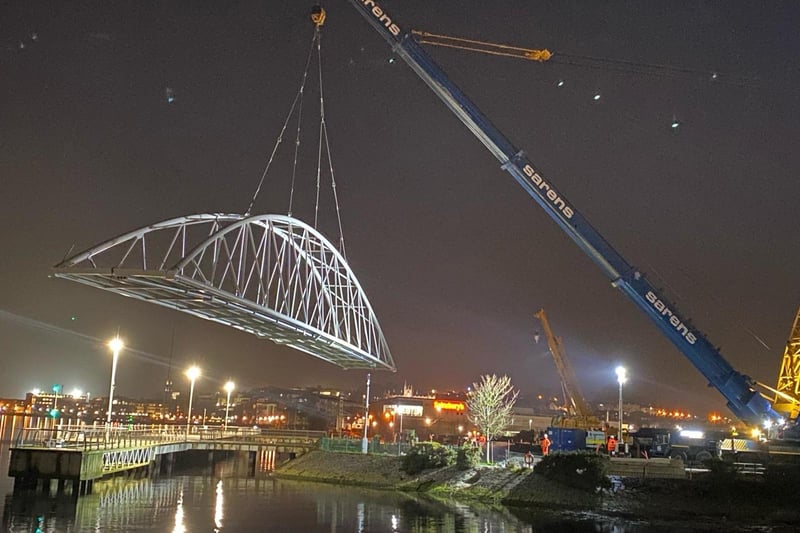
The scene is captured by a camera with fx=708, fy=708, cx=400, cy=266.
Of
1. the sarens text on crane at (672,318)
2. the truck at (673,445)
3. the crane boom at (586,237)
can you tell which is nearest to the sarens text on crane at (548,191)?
the crane boom at (586,237)

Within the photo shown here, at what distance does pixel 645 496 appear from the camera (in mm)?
39500

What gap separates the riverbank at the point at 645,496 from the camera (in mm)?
36906

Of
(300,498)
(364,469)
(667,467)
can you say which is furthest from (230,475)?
(667,467)

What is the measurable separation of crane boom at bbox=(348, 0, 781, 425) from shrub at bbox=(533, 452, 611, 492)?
927cm

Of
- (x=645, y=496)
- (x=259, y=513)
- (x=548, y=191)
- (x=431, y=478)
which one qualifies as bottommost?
(x=259, y=513)

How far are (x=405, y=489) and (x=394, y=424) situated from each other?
163 ft

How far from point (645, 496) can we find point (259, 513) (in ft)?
69.3

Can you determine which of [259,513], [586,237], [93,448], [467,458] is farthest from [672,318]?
[93,448]

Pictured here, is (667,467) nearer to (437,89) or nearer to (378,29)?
(437,89)

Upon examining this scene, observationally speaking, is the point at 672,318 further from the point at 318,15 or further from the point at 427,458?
the point at 318,15

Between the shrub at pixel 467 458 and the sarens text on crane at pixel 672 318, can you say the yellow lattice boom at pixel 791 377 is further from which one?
the shrub at pixel 467 458

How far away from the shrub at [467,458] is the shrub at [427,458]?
991mm

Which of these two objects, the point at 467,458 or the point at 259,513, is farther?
the point at 467,458

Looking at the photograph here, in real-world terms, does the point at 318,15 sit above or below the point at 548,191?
above
